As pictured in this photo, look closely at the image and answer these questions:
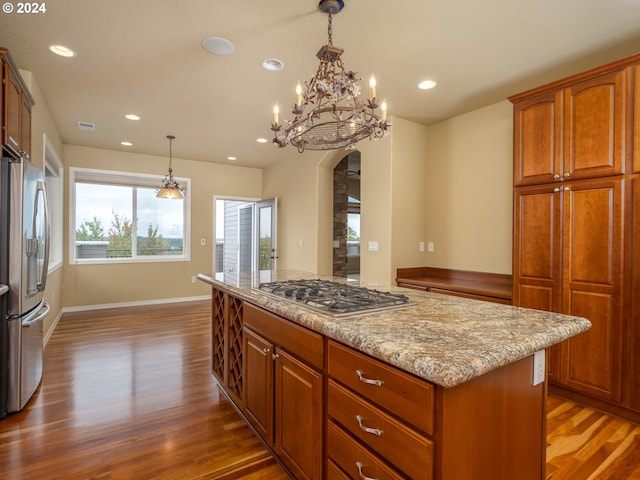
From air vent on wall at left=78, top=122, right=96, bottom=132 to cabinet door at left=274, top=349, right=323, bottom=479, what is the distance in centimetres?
437

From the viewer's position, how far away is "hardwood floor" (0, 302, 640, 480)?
184 cm

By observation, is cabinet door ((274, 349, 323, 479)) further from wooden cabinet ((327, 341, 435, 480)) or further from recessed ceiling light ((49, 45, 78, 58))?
recessed ceiling light ((49, 45, 78, 58))

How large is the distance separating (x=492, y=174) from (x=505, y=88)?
33.4 inches

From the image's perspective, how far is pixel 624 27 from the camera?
89.8 inches

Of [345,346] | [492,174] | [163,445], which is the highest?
[492,174]

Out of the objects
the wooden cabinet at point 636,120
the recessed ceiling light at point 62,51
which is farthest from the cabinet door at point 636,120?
the recessed ceiling light at point 62,51

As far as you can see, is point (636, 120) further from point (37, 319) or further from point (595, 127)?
point (37, 319)

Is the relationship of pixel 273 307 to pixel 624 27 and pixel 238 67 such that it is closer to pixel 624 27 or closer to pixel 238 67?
pixel 238 67

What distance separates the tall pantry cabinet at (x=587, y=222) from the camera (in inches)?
90.8

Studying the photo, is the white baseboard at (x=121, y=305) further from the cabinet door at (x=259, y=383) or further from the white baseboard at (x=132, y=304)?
the cabinet door at (x=259, y=383)

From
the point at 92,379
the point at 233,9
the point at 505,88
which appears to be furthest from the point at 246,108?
the point at 92,379

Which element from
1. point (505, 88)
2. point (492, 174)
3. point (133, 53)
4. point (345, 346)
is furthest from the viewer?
point (492, 174)

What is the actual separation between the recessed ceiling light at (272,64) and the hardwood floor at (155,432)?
2.78 meters

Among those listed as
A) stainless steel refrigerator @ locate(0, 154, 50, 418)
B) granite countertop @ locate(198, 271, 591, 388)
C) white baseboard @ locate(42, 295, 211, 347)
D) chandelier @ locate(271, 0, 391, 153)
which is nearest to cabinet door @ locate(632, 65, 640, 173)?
granite countertop @ locate(198, 271, 591, 388)
